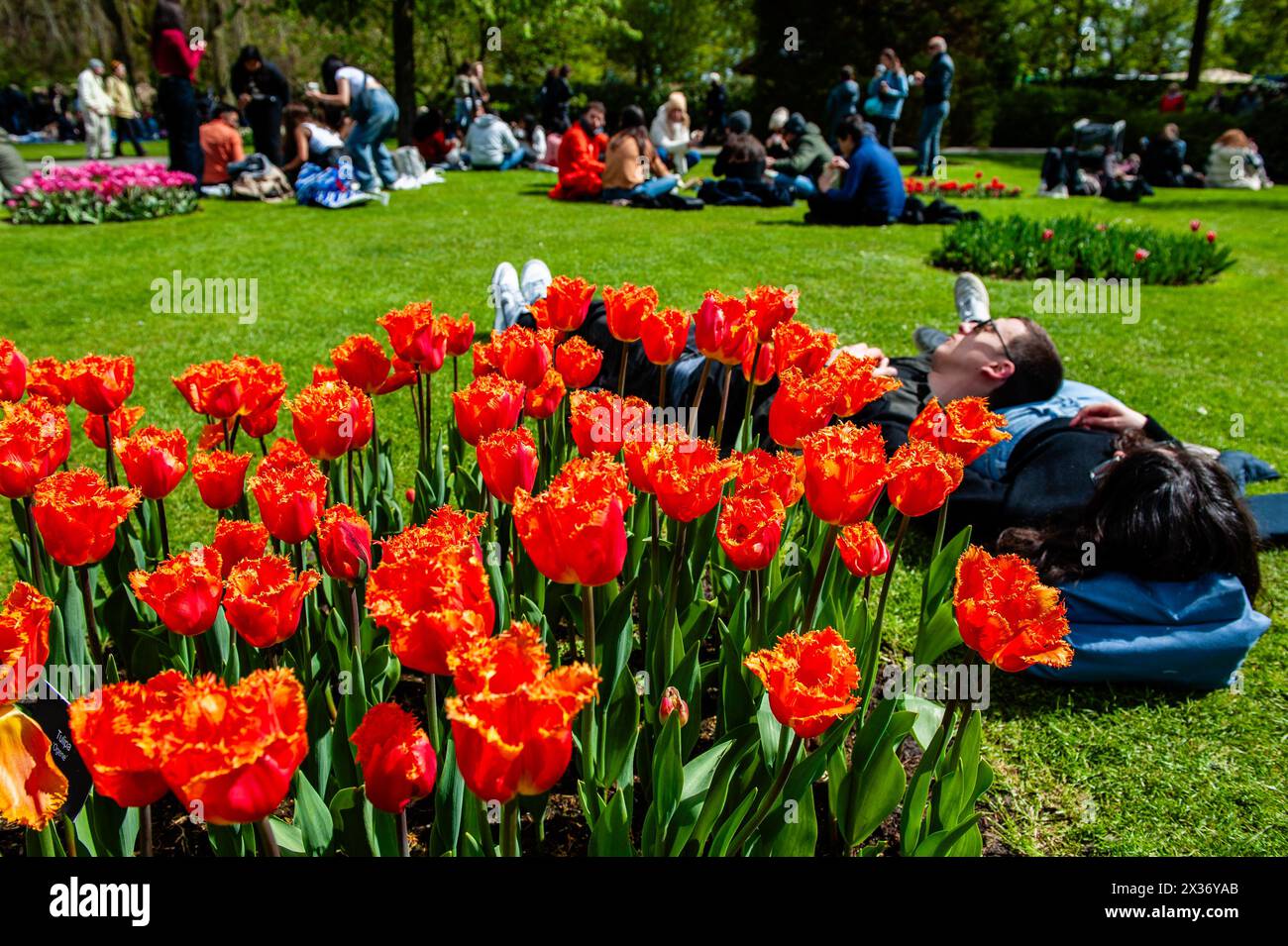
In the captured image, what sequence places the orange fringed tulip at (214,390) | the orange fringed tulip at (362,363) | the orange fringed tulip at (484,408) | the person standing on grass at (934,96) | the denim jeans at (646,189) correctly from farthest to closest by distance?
the person standing on grass at (934,96)
the denim jeans at (646,189)
the orange fringed tulip at (362,363)
the orange fringed tulip at (214,390)
the orange fringed tulip at (484,408)

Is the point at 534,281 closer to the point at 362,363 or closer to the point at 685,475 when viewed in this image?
the point at 362,363

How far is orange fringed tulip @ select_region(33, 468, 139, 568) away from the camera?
1.58 metres

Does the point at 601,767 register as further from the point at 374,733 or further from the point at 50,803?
the point at 50,803

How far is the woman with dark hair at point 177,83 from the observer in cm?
1231

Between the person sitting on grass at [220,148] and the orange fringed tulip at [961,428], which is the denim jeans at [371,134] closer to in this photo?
the person sitting on grass at [220,148]

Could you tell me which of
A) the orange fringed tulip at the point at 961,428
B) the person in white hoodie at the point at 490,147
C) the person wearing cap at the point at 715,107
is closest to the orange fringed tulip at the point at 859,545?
the orange fringed tulip at the point at 961,428

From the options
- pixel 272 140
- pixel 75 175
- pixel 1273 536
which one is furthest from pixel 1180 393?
pixel 272 140

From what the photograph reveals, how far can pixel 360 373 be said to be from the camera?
95.3 inches

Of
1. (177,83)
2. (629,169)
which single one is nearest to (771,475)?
(629,169)

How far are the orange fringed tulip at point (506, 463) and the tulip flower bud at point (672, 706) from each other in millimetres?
486

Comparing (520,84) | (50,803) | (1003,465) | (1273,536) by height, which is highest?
(520,84)
